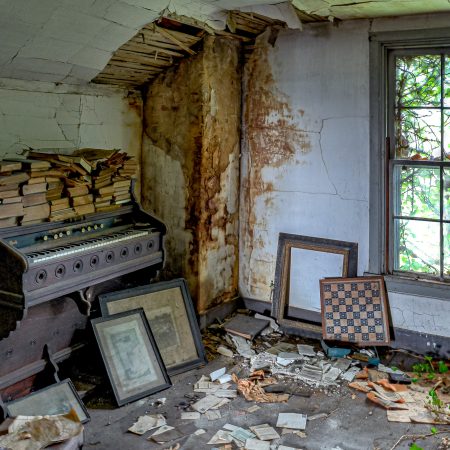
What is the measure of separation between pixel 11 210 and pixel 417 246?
123 inches

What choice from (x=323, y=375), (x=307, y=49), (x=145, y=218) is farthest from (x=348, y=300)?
(x=307, y=49)

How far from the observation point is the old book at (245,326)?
5071 mm

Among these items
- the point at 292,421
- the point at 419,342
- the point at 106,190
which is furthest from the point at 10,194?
the point at 419,342

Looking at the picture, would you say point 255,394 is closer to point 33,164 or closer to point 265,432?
point 265,432

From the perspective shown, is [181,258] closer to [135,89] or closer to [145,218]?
[145,218]

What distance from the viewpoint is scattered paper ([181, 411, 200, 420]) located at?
3.79 m

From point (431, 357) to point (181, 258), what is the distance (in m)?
2.24

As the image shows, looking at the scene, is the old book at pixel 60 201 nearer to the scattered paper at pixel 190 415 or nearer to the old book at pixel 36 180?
the old book at pixel 36 180

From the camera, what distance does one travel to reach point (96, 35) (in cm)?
Result: 393

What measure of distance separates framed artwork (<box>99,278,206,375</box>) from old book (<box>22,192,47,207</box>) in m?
0.94

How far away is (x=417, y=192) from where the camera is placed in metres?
4.70

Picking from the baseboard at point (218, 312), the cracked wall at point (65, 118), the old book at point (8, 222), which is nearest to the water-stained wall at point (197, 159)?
the baseboard at point (218, 312)

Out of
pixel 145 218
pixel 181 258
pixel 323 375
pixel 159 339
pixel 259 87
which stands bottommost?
pixel 323 375

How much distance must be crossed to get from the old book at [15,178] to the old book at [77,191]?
14.1 inches
